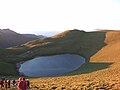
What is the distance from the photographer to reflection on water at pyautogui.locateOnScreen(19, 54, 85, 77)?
281ft

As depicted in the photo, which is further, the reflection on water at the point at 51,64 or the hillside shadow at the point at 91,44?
the hillside shadow at the point at 91,44

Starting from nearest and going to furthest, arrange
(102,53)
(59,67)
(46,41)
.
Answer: (59,67) → (102,53) → (46,41)

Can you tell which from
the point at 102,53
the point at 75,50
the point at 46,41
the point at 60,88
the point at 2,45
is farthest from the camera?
the point at 2,45

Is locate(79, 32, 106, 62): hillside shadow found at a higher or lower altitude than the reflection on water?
higher

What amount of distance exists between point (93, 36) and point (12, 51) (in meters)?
44.2

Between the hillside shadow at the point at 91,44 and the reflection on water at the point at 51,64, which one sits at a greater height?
the hillside shadow at the point at 91,44

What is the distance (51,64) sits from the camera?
93062 mm

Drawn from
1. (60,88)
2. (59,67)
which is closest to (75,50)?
(59,67)

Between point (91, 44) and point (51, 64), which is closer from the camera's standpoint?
point (51, 64)

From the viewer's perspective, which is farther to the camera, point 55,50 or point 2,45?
point 2,45

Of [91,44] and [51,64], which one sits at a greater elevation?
[91,44]

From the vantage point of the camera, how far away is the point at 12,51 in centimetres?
11481

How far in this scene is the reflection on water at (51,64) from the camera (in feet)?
281

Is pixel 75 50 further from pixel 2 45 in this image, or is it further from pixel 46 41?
pixel 2 45
